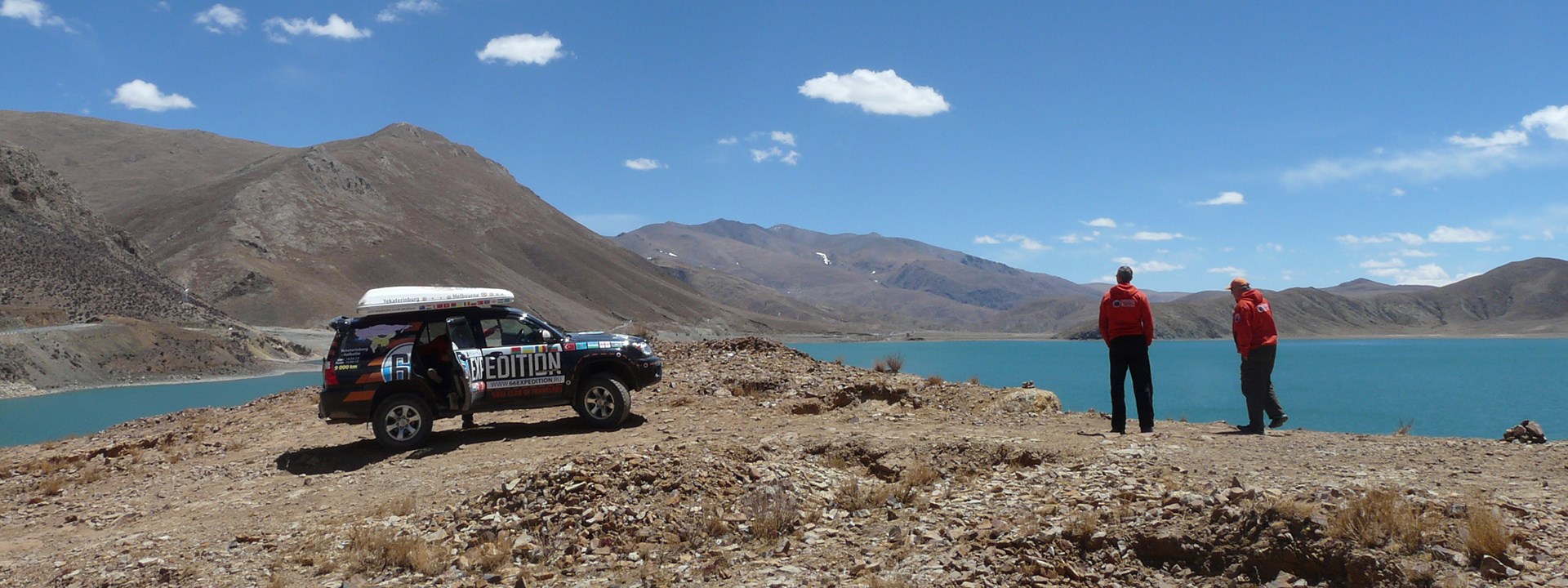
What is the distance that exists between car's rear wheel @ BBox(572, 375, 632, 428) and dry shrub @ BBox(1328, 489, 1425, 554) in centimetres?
829

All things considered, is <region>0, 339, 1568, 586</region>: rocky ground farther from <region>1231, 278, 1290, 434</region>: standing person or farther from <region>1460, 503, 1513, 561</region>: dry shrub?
<region>1231, 278, 1290, 434</region>: standing person

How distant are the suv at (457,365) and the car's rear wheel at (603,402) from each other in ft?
0.04

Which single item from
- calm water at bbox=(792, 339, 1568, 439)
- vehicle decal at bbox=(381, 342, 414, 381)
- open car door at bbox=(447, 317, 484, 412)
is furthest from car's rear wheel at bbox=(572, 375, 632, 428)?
calm water at bbox=(792, 339, 1568, 439)

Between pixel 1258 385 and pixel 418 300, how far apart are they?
995 centimetres

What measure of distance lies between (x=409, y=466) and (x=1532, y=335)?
23801 cm

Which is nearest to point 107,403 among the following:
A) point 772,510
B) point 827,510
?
point 772,510

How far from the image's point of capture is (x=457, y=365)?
1134 centimetres

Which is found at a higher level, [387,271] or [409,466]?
[387,271]

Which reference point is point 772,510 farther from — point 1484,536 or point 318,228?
point 318,228

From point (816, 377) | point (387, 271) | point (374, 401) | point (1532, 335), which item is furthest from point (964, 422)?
point (1532, 335)

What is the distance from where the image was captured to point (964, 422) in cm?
1118

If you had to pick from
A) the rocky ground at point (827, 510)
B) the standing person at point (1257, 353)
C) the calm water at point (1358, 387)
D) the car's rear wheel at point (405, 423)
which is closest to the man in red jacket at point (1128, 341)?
the rocky ground at point (827, 510)

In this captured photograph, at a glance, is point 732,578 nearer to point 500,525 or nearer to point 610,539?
point 610,539

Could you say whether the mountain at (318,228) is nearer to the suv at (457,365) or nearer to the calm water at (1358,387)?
the calm water at (1358,387)
